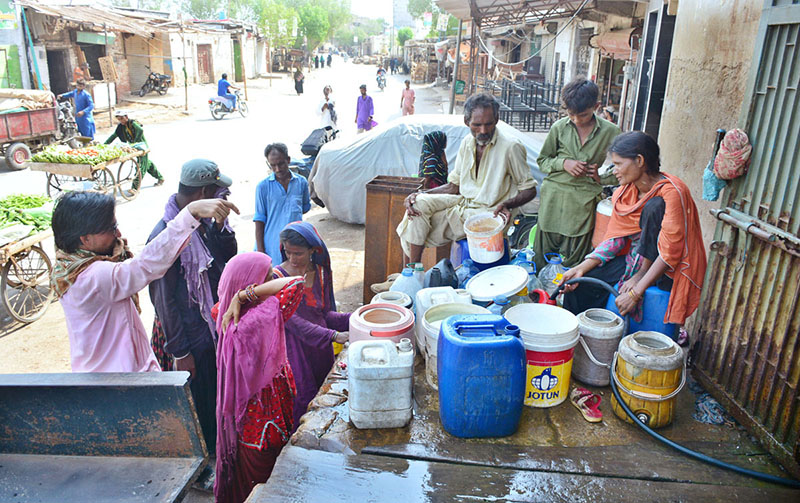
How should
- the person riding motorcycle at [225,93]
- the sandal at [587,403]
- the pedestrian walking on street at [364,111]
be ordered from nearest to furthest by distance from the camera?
the sandal at [587,403], the pedestrian walking on street at [364,111], the person riding motorcycle at [225,93]

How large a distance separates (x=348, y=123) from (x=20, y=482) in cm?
1794

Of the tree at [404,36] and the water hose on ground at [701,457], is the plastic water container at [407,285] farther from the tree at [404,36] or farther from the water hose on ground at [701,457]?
the tree at [404,36]

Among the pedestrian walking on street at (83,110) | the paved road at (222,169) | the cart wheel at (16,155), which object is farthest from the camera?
the pedestrian walking on street at (83,110)

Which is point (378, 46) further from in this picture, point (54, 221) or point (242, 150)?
point (54, 221)

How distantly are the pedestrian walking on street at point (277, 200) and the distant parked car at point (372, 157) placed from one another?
366 cm

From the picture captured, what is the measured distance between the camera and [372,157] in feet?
27.8

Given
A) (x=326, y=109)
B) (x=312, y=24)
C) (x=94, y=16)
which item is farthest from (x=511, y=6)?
(x=312, y=24)

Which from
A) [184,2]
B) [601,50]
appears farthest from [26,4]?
[184,2]

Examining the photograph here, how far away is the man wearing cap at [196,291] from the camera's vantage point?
3010 millimetres

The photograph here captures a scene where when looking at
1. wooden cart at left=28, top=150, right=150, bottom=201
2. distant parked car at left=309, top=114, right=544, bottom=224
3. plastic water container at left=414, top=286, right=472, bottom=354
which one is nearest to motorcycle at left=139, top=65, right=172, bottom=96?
wooden cart at left=28, top=150, right=150, bottom=201

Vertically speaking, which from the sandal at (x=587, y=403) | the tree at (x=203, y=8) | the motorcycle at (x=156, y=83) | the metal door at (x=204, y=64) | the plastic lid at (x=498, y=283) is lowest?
the sandal at (x=587, y=403)

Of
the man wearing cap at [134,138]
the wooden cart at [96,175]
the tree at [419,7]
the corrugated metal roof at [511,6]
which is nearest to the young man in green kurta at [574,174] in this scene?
the corrugated metal roof at [511,6]

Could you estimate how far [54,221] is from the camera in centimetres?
251

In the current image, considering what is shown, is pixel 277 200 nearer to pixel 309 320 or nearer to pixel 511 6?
pixel 309 320
